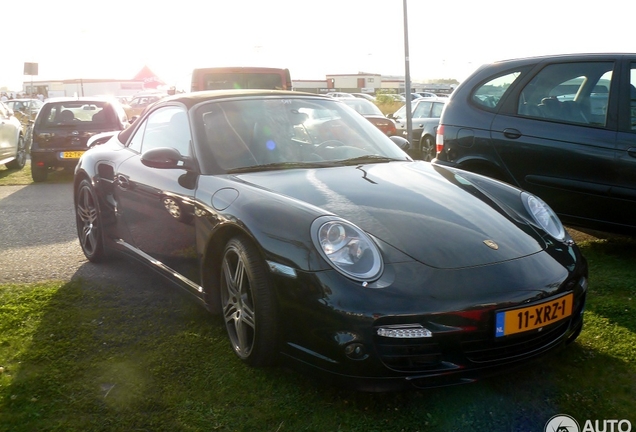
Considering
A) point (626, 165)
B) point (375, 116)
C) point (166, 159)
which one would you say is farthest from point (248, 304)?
point (375, 116)

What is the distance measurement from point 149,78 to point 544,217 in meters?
53.8

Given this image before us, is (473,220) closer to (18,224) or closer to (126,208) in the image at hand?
(126,208)

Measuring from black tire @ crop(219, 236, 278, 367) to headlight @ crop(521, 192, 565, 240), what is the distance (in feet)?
4.93

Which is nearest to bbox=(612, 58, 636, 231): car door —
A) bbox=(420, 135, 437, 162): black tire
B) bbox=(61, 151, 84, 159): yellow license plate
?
bbox=(420, 135, 437, 162): black tire

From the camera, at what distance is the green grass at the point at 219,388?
284cm

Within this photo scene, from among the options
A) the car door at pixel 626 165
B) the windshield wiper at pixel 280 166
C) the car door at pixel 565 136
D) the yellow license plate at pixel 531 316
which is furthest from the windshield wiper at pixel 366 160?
the car door at pixel 626 165

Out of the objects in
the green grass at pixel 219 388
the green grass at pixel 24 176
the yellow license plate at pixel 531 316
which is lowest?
the green grass at pixel 219 388

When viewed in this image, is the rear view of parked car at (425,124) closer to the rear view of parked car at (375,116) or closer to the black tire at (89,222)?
the rear view of parked car at (375,116)

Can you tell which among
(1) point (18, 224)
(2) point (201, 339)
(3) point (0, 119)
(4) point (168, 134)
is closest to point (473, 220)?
(2) point (201, 339)

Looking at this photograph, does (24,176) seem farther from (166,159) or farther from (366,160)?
(366,160)

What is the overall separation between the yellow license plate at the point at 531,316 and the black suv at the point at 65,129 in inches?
382

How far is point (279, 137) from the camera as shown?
13.3ft

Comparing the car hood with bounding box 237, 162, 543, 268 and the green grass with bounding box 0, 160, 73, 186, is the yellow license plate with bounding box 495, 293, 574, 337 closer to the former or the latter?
the car hood with bounding box 237, 162, 543, 268

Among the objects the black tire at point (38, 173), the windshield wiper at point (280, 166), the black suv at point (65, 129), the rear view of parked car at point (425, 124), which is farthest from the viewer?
the rear view of parked car at point (425, 124)
